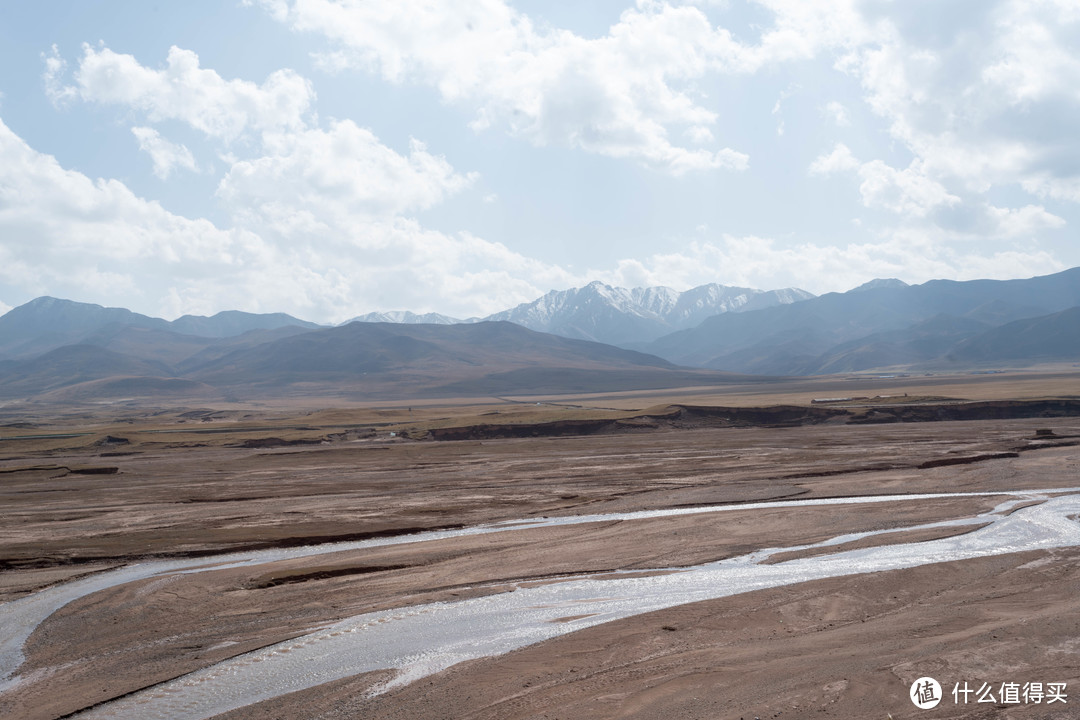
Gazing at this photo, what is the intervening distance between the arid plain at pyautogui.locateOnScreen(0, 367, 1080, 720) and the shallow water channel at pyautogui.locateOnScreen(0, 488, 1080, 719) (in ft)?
1.78

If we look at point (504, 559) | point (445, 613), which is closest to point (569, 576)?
point (504, 559)

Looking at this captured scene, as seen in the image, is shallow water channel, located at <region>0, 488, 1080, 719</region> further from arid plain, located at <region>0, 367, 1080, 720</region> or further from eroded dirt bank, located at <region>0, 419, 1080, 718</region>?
eroded dirt bank, located at <region>0, 419, 1080, 718</region>

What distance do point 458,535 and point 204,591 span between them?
967 cm

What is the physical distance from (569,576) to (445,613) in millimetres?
4411

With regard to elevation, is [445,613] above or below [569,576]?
above

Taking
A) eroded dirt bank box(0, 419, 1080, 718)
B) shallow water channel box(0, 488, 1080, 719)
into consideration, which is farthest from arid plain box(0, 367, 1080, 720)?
shallow water channel box(0, 488, 1080, 719)

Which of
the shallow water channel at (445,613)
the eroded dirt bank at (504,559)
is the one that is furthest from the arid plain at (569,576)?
the shallow water channel at (445,613)

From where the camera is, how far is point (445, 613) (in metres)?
17.5

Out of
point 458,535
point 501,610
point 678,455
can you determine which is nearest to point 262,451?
point 678,455

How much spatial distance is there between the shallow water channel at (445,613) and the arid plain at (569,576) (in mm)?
542

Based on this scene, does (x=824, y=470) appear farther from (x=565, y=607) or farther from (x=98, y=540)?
(x=98, y=540)

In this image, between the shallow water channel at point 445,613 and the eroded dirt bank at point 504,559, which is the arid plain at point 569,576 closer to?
the eroded dirt bank at point 504,559

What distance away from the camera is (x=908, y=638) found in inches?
540

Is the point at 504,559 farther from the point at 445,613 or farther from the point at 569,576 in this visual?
the point at 445,613
